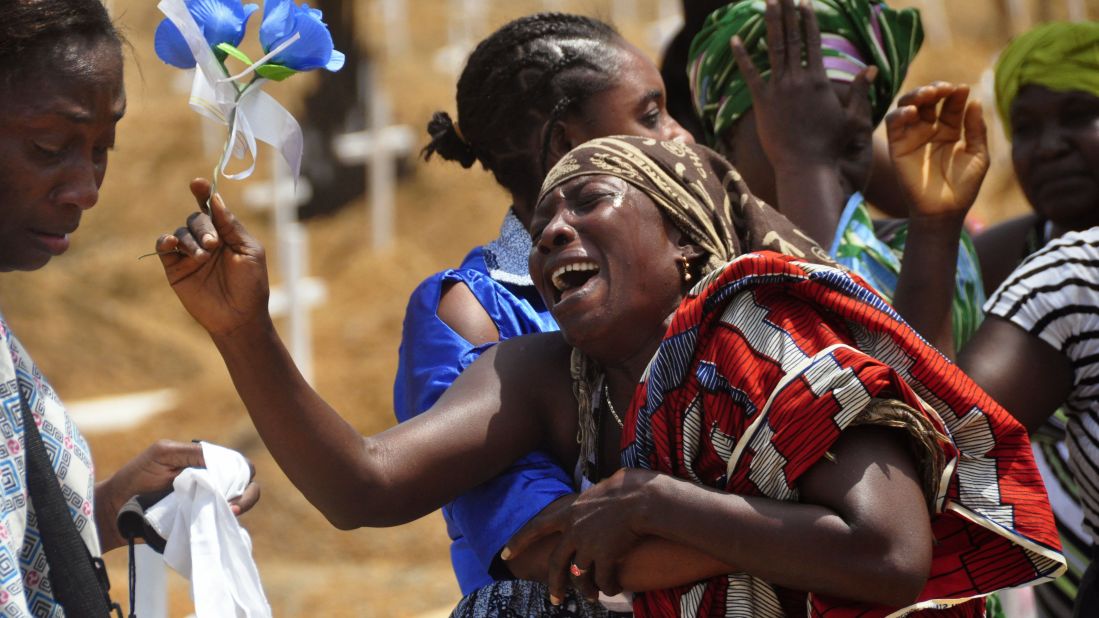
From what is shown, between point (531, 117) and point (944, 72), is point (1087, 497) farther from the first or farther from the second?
point (944, 72)

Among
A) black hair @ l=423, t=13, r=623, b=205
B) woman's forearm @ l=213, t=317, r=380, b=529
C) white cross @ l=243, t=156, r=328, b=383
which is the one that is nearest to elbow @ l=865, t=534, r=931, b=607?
woman's forearm @ l=213, t=317, r=380, b=529

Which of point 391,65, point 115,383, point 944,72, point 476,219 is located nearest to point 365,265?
point 476,219

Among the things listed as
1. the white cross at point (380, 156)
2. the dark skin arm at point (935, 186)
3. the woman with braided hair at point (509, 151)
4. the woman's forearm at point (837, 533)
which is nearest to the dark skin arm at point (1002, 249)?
the dark skin arm at point (935, 186)

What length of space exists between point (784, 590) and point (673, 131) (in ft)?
4.31

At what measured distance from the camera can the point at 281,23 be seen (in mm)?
2355

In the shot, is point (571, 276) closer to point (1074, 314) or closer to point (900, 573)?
point (900, 573)

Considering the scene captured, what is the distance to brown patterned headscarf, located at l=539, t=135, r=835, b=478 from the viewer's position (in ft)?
8.48

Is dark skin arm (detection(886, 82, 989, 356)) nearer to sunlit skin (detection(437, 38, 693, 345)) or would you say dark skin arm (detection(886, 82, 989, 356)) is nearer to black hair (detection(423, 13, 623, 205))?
sunlit skin (detection(437, 38, 693, 345))

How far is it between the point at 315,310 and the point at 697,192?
10635 mm

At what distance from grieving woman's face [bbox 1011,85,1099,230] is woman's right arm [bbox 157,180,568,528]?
160cm

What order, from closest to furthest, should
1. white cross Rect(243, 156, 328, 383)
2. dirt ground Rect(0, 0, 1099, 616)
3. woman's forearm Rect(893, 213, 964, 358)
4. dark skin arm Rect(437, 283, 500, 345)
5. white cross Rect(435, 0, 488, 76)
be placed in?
dark skin arm Rect(437, 283, 500, 345), woman's forearm Rect(893, 213, 964, 358), dirt ground Rect(0, 0, 1099, 616), white cross Rect(243, 156, 328, 383), white cross Rect(435, 0, 488, 76)

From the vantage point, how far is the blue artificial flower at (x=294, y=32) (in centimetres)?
235

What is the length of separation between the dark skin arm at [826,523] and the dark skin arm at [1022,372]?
0.77 metres

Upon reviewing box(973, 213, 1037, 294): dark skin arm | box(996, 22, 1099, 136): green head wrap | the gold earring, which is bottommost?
box(973, 213, 1037, 294): dark skin arm
